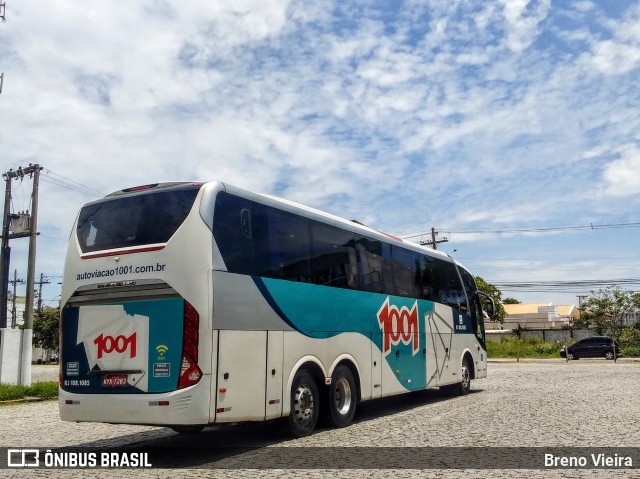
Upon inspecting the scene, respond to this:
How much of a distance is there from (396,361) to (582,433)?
4.41m

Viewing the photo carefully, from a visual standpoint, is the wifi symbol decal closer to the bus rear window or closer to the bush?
the bus rear window

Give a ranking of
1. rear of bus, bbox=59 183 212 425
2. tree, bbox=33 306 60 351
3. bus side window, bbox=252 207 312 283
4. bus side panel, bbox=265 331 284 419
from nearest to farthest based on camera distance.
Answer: rear of bus, bbox=59 183 212 425 → bus side panel, bbox=265 331 284 419 → bus side window, bbox=252 207 312 283 → tree, bbox=33 306 60 351

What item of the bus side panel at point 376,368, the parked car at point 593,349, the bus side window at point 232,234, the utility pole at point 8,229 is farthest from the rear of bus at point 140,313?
the parked car at point 593,349

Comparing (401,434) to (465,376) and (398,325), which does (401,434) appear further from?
(465,376)

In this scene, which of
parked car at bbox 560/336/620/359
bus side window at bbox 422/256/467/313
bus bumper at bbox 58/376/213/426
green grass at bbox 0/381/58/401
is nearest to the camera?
bus bumper at bbox 58/376/213/426

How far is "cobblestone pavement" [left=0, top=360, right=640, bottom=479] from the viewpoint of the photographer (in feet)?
25.0

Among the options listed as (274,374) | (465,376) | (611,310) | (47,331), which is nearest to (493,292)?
(611,310)

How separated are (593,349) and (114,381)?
3861 centimetres

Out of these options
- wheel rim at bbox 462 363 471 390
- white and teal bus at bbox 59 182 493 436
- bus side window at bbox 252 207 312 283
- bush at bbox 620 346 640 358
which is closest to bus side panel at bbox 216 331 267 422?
white and teal bus at bbox 59 182 493 436

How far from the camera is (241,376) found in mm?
8867

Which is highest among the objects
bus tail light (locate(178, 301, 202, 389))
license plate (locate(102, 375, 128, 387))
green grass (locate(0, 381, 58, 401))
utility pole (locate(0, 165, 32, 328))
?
utility pole (locate(0, 165, 32, 328))

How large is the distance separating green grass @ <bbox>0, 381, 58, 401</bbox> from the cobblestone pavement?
1.90 meters

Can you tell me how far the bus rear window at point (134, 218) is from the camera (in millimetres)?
8891

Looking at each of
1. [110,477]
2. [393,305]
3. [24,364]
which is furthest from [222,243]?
[24,364]
